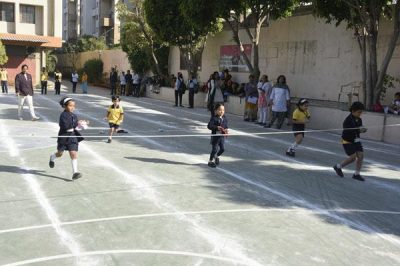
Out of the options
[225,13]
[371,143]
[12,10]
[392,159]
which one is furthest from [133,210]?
[12,10]

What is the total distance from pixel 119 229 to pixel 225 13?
1488 cm

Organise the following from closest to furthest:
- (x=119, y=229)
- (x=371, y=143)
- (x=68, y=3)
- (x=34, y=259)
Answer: (x=34, y=259) → (x=119, y=229) → (x=371, y=143) → (x=68, y=3)

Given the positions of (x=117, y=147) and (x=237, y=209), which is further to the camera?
(x=117, y=147)

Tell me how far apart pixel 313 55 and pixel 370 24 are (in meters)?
4.98

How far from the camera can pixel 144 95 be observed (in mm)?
31969

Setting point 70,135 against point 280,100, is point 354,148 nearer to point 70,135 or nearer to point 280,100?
point 70,135

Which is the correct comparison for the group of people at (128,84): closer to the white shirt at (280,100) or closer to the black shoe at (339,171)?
the white shirt at (280,100)

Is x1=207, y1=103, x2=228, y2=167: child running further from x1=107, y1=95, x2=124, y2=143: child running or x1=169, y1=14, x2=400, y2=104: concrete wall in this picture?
x1=169, y1=14, x2=400, y2=104: concrete wall

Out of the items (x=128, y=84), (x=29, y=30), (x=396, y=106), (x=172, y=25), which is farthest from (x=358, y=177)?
(x=29, y=30)

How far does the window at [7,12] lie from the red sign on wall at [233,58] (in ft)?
69.4

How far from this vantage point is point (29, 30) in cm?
4044

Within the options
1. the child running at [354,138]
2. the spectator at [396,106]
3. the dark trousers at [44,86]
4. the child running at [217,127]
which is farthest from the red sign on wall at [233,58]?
the child running at [354,138]

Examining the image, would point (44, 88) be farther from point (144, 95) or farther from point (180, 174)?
point (180, 174)

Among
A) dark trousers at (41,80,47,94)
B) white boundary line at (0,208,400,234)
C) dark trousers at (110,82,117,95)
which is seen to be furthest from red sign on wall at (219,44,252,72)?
white boundary line at (0,208,400,234)
